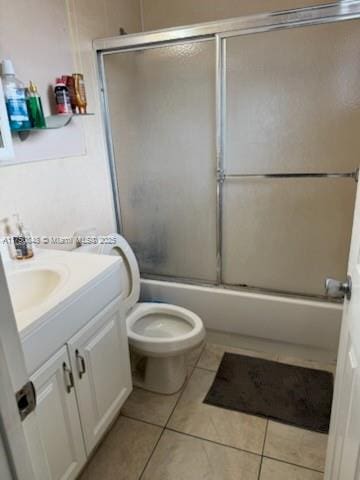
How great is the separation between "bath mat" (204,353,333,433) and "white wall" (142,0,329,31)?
82.1 inches

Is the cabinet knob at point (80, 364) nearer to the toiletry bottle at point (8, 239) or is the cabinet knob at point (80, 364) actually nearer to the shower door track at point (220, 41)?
the toiletry bottle at point (8, 239)

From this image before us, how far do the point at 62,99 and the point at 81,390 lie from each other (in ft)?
4.02

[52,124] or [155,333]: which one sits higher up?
[52,124]

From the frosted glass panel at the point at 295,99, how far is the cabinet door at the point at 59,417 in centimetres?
135

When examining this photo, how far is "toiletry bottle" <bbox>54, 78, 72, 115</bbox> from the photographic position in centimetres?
146

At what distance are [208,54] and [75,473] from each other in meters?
1.96

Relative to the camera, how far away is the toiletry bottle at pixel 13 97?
1221mm

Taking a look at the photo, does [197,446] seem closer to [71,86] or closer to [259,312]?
[259,312]

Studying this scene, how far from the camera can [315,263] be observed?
1.83 m

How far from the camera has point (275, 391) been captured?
1727 millimetres

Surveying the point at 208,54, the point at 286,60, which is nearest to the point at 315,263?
the point at 286,60

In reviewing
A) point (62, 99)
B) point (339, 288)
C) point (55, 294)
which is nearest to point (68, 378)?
point (55, 294)

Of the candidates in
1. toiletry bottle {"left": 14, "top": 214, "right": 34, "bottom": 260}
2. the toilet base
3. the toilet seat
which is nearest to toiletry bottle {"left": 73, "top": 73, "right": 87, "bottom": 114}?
toiletry bottle {"left": 14, "top": 214, "right": 34, "bottom": 260}

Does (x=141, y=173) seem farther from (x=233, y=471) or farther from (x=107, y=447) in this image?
(x=233, y=471)
